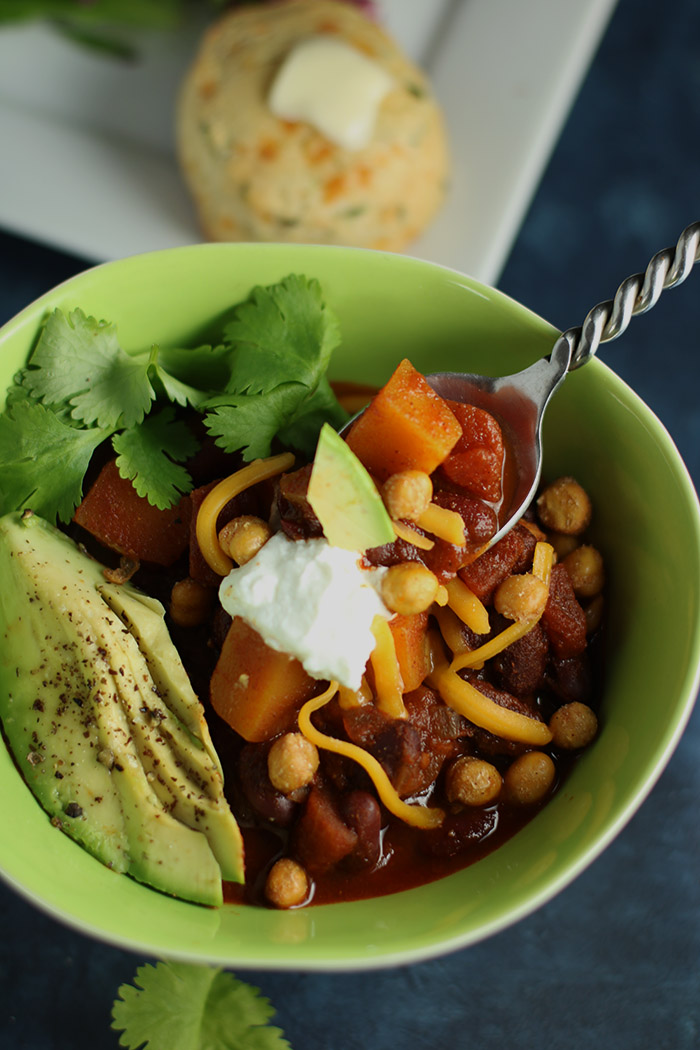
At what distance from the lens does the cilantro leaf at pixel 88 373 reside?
7.36 feet

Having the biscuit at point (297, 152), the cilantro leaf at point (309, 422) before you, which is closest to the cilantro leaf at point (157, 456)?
the cilantro leaf at point (309, 422)

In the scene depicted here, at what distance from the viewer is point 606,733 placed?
222cm

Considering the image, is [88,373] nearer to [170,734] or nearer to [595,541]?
[170,734]

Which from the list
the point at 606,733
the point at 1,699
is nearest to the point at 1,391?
the point at 1,699

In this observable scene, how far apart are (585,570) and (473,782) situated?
1.82 ft

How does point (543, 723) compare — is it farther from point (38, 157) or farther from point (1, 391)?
point (38, 157)

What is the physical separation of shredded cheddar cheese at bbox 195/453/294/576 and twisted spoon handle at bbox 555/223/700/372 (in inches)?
28.4

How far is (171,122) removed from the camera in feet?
13.7

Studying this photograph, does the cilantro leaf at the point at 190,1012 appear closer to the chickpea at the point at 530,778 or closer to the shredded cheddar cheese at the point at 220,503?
the chickpea at the point at 530,778

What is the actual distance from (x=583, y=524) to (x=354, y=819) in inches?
33.9

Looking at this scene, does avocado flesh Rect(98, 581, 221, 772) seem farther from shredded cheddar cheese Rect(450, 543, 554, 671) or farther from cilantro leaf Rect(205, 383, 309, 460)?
shredded cheddar cheese Rect(450, 543, 554, 671)

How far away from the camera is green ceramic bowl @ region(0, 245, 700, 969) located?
1.92 meters

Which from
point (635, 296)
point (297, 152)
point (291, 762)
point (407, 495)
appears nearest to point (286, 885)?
point (291, 762)

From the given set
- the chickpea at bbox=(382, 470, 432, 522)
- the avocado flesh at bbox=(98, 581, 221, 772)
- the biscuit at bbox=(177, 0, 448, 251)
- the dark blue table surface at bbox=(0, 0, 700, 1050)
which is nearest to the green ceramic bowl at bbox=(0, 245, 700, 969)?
the avocado flesh at bbox=(98, 581, 221, 772)
